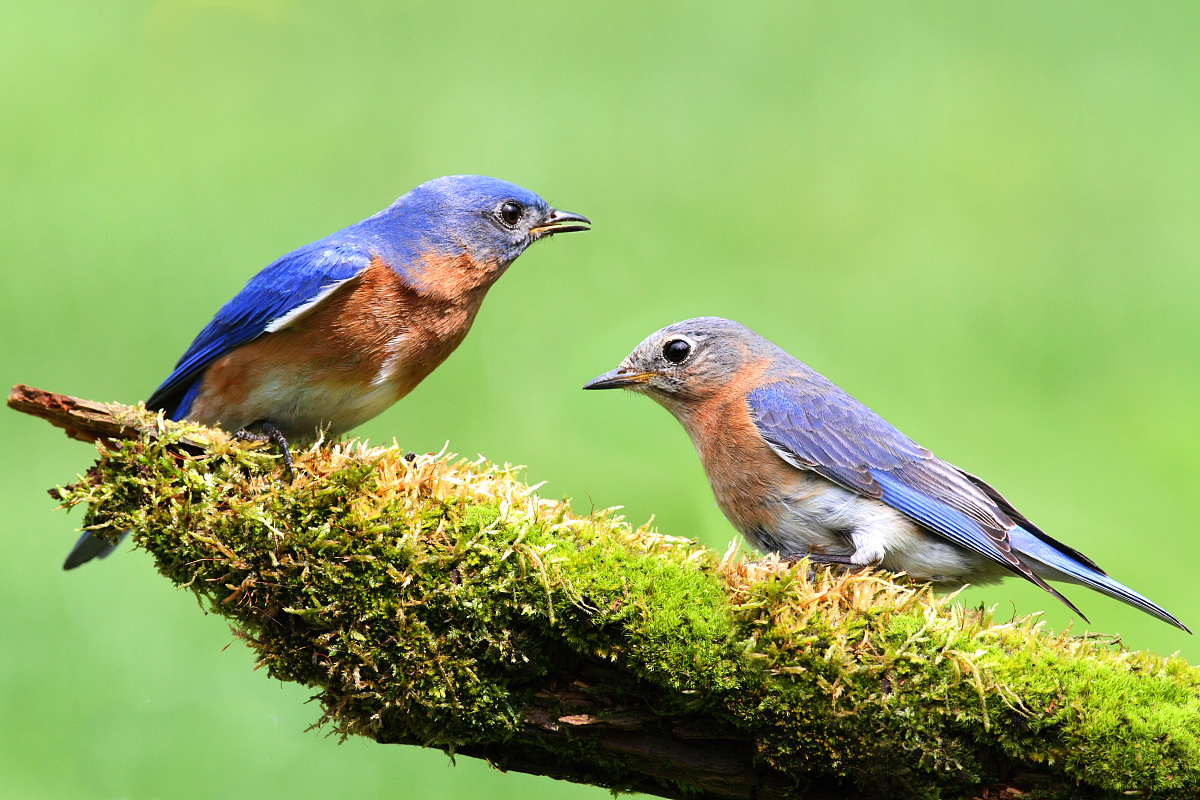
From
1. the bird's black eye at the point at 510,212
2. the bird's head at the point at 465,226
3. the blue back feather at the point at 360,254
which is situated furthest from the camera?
the bird's black eye at the point at 510,212

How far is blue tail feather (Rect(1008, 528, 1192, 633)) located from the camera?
3959 mm

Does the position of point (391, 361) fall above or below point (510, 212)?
below

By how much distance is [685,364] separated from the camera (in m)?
4.71

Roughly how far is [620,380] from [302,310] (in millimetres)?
1569

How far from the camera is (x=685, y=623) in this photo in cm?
319

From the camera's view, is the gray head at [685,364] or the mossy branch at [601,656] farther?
the gray head at [685,364]

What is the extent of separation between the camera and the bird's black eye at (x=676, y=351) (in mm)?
4719

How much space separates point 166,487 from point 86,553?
1.50m

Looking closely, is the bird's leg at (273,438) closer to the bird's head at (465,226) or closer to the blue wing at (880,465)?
the bird's head at (465,226)

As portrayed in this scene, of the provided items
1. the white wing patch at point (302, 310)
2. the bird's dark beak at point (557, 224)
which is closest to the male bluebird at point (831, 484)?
the bird's dark beak at point (557, 224)

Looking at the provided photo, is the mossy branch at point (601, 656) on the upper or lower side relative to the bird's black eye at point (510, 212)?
lower

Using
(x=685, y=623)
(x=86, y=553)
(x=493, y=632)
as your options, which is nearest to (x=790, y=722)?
(x=685, y=623)

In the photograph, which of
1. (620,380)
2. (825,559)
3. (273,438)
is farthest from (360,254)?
(825,559)

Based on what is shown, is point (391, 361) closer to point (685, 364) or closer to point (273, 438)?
point (273, 438)
